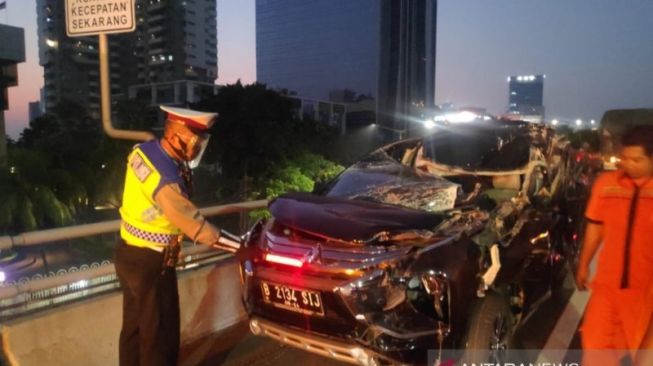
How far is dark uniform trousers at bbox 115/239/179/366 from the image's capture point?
3369mm

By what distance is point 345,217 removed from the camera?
3.78 m

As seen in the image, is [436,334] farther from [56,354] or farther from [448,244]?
[56,354]

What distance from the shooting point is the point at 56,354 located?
3699 mm

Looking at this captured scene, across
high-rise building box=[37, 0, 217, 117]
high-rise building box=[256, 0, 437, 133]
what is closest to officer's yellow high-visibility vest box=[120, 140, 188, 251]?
high-rise building box=[256, 0, 437, 133]

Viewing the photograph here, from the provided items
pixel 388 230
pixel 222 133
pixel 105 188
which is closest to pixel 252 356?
pixel 388 230

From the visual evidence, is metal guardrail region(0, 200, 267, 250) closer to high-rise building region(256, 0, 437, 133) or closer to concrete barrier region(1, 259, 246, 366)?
concrete barrier region(1, 259, 246, 366)

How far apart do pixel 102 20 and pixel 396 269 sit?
9.07 feet

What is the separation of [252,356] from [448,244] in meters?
1.97

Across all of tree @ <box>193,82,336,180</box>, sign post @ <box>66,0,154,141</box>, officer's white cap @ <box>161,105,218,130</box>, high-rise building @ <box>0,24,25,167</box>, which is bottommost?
tree @ <box>193,82,336,180</box>

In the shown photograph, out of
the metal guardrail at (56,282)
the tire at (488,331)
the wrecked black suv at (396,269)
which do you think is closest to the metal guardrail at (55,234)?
the metal guardrail at (56,282)

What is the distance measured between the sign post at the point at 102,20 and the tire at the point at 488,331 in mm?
2488

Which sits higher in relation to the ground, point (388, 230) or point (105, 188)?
point (388, 230)

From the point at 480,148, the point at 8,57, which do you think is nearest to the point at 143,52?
the point at 8,57

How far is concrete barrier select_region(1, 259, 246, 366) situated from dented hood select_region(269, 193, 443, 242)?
49.7 inches
